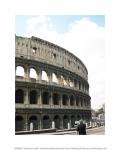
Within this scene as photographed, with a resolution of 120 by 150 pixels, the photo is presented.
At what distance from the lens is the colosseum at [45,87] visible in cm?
2314

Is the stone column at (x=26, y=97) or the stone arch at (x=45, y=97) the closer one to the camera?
the stone column at (x=26, y=97)

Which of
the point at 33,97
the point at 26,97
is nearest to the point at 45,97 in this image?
the point at 33,97

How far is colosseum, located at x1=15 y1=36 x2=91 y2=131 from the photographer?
2314 centimetres

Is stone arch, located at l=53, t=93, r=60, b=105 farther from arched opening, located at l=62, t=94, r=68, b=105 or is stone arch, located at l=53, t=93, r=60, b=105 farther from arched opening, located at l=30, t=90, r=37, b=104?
arched opening, located at l=30, t=90, r=37, b=104

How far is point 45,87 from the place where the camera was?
24781 mm

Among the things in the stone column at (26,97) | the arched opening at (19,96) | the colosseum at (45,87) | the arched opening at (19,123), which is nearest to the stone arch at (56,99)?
the colosseum at (45,87)

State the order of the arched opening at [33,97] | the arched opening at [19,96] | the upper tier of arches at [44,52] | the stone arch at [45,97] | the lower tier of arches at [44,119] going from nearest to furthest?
the lower tier of arches at [44,119] → the arched opening at [19,96] → the upper tier of arches at [44,52] → the arched opening at [33,97] → the stone arch at [45,97]

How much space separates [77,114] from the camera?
28.8m

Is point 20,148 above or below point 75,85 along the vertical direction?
below

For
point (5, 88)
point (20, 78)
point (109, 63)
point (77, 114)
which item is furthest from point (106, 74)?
point (77, 114)

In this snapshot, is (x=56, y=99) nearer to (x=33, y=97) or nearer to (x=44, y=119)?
(x=44, y=119)

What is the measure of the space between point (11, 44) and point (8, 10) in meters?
1.52

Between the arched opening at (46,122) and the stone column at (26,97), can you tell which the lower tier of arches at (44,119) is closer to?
the arched opening at (46,122)

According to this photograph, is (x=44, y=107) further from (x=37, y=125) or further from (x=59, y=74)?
(x=59, y=74)
